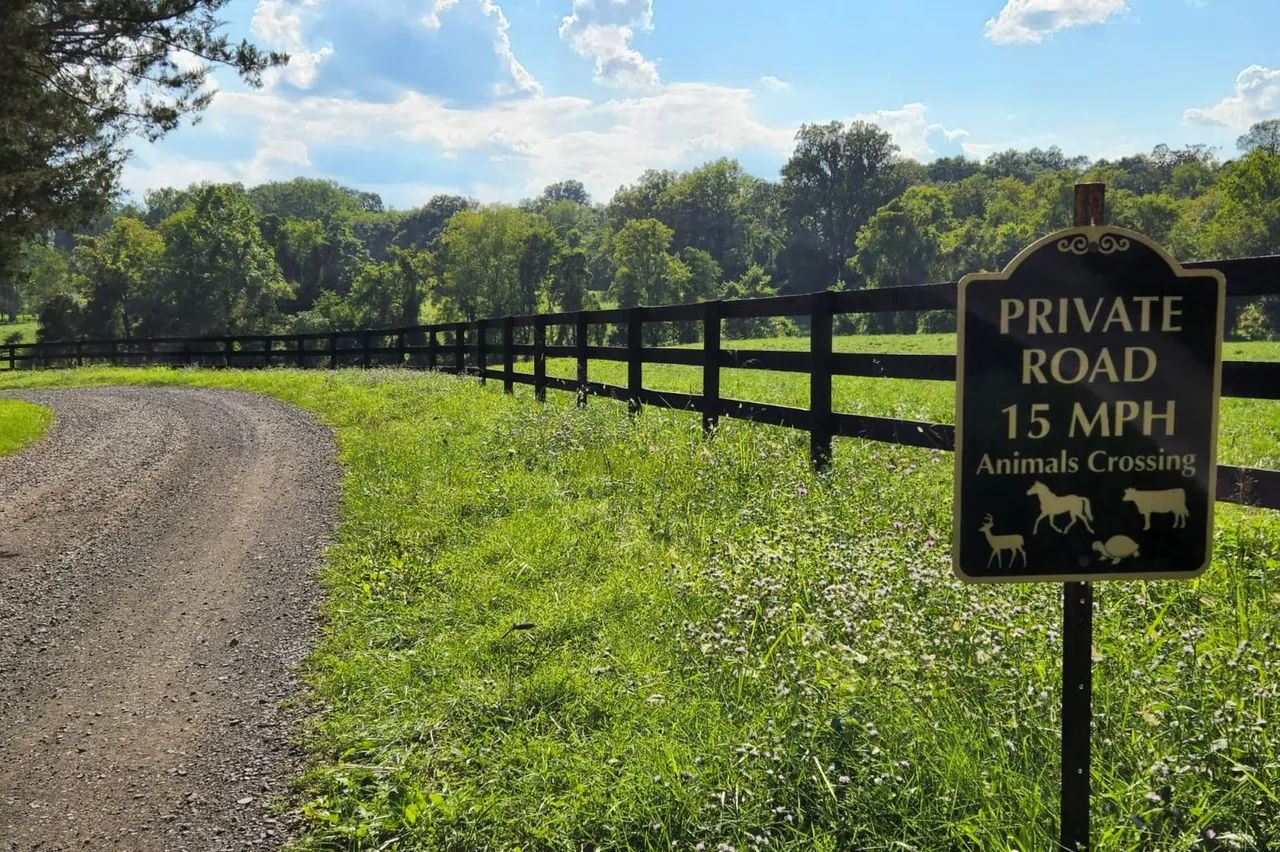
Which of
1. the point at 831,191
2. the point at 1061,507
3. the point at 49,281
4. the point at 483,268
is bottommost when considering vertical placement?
the point at 1061,507

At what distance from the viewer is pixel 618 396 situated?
34.4 feet

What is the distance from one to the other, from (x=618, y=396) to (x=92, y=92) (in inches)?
429

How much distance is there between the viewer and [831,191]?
→ 335ft

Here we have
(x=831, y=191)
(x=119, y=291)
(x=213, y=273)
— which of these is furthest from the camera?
(x=831, y=191)

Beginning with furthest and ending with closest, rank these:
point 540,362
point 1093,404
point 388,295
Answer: point 388,295
point 540,362
point 1093,404

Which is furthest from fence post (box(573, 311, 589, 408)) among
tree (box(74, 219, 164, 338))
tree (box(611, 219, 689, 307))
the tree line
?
tree (box(611, 219, 689, 307))

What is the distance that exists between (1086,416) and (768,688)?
1.66m

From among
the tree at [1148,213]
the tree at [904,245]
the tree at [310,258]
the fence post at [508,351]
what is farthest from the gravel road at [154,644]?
the tree at [310,258]

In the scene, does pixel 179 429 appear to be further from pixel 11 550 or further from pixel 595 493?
pixel 595 493

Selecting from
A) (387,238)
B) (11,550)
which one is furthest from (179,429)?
(387,238)

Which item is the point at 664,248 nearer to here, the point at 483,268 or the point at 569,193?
the point at 483,268

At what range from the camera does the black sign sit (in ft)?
7.27

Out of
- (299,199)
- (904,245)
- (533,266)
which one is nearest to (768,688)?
(533,266)

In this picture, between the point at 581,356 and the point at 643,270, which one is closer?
the point at 581,356
